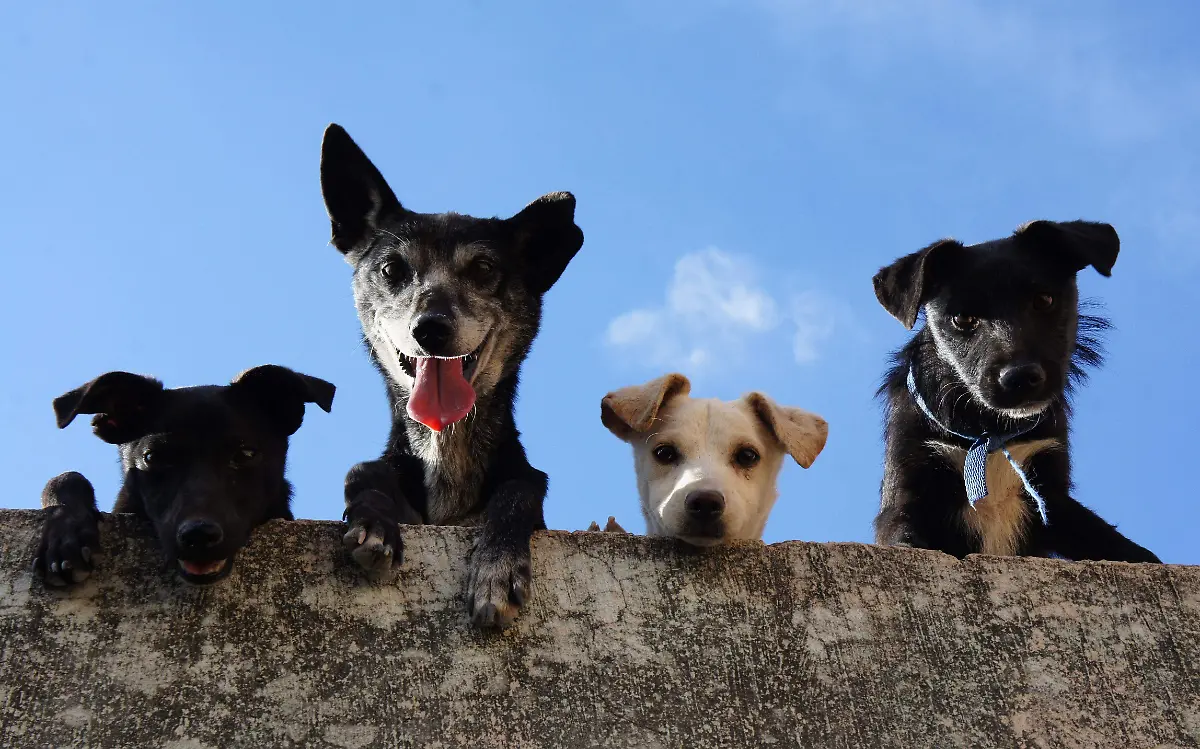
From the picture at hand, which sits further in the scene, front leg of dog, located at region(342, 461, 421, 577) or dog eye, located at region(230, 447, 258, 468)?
dog eye, located at region(230, 447, 258, 468)

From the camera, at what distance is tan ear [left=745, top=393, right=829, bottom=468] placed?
531 cm

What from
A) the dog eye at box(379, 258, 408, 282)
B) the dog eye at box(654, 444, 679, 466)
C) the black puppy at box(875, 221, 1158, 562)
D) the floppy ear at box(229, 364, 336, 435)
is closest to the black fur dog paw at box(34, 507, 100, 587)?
the floppy ear at box(229, 364, 336, 435)

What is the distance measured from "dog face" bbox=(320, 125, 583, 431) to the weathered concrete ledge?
3.65 feet

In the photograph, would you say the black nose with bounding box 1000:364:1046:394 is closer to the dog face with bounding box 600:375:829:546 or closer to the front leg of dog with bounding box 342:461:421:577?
the dog face with bounding box 600:375:829:546

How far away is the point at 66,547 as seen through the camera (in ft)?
12.3

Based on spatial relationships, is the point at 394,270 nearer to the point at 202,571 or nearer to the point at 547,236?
the point at 547,236

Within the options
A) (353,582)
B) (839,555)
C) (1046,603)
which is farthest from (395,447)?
(1046,603)

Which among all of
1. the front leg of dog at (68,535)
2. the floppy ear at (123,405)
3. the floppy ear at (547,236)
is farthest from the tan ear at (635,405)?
the front leg of dog at (68,535)

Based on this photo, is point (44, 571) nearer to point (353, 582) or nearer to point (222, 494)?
point (222, 494)

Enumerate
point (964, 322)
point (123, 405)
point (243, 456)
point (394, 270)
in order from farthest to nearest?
point (394, 270) < point (964, 322) < point (123, 405) < point (243, 456)

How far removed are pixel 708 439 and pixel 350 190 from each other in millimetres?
2373

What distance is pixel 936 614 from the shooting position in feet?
13.9

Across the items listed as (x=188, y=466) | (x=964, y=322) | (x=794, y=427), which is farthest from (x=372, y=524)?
(x=964, y=322)

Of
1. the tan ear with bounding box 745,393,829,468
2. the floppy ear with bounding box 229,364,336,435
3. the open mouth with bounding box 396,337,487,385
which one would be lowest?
the floppy ear with bounding box 229,364,336,435
